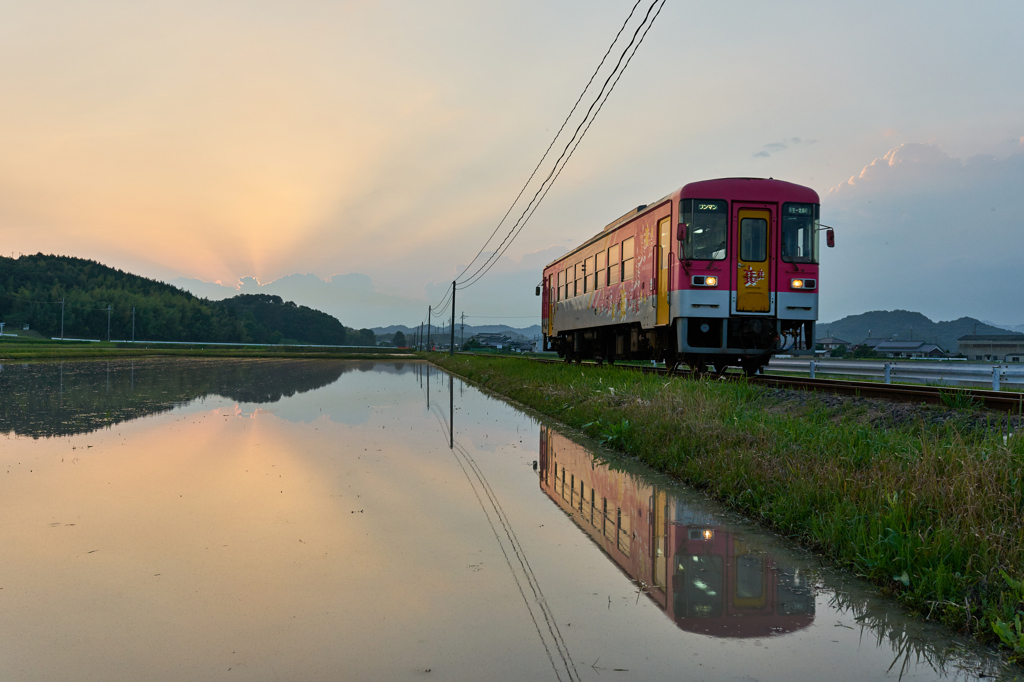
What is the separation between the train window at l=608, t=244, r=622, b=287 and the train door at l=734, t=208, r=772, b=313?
4.34m

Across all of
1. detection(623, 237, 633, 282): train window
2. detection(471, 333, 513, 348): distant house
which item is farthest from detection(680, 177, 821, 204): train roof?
detection(471, 333, 513, 348): distant house

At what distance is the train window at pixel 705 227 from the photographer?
13.3 m

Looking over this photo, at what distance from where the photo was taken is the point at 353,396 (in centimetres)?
1755

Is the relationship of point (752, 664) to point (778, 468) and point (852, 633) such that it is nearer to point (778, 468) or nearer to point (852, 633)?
point (852, 633)

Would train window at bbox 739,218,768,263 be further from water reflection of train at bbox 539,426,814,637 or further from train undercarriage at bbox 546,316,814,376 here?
water reflection of train at bbox 539,426,814,637

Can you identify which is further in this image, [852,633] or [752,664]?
[852,633]

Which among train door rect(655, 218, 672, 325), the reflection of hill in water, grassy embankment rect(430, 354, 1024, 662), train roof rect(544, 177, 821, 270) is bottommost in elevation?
the reflection of hill in water

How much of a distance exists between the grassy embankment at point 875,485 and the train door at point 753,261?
376cm

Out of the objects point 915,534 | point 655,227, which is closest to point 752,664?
point 915,534

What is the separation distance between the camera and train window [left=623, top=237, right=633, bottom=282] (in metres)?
16.3

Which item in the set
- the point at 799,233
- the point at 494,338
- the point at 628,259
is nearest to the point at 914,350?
the point at 628,259

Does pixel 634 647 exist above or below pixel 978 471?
below

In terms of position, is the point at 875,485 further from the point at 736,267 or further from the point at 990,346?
the point at 990,346

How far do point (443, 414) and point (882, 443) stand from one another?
352 inches
